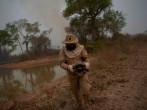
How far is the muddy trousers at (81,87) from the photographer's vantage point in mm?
5148

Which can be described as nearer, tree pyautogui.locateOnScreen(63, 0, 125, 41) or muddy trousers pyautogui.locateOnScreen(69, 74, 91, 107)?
muddy trousers pyautogui.locateOnScreen(69, 74, 91, 107)

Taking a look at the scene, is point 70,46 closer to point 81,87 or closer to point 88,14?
point 81,87

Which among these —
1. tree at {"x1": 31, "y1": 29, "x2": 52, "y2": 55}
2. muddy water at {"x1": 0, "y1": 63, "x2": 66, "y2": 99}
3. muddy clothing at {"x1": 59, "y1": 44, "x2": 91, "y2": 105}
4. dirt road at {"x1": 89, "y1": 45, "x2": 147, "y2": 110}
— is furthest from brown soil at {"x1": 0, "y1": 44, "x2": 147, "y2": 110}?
tree at {"x1": 31, "y1": 29, "x2": 52, "y2": 55}

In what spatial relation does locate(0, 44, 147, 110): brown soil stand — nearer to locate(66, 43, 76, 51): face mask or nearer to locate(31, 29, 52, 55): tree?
locate(66, 43, 76, 51): face mask

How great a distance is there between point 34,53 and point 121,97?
4546 cm

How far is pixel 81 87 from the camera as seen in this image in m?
5.20

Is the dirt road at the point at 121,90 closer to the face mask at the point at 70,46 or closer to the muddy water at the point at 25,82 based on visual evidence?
the face mask at the point at 70,46

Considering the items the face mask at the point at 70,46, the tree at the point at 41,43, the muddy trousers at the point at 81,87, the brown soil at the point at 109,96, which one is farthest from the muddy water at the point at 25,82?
the tree at the point at 41,43

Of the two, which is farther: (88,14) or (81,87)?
(88,14)

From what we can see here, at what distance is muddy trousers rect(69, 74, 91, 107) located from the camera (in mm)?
5148

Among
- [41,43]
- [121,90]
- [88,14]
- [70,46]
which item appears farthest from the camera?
[41,43]

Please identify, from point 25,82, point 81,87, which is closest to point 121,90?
point 81,87

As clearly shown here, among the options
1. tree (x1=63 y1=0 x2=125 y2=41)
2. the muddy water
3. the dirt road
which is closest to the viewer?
the dirt road

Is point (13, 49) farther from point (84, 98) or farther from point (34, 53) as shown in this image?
point (84, 98)
